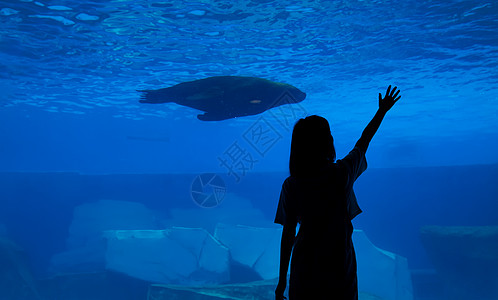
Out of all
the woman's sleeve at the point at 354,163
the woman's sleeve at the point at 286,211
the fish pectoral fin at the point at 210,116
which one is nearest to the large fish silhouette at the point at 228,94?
the fish pectoral fin at the point at 210,116

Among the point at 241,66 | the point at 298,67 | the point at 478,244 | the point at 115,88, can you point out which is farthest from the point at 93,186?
the point at 478,244

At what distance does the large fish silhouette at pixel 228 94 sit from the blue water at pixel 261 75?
4.38 metres

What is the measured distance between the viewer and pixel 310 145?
2.12 metres

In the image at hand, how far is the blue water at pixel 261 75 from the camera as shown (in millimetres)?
10820

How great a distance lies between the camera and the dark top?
200cm

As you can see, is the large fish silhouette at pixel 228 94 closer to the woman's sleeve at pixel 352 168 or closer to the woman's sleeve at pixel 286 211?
the woman's sleeve at pixel 352 168

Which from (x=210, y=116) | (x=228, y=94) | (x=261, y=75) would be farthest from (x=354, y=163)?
(x=261, y=75)

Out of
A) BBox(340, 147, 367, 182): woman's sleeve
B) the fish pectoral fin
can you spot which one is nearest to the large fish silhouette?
the fish pectoral fin

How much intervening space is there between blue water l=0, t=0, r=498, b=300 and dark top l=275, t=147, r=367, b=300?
923 cm

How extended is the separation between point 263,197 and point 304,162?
86.4 ft

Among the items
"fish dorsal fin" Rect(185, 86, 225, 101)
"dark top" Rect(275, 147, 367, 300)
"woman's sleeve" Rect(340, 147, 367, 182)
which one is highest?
"fish dorsal fin" Rect(185, 86, 225, 101)

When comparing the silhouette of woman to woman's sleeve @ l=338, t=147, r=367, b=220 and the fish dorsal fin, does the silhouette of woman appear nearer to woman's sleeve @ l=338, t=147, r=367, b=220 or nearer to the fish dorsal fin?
woman's sleeve @ l=338, t=147, r=367, b=220

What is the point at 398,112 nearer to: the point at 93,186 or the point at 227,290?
the point at 227,290

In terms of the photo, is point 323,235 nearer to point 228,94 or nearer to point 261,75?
point 228,94
